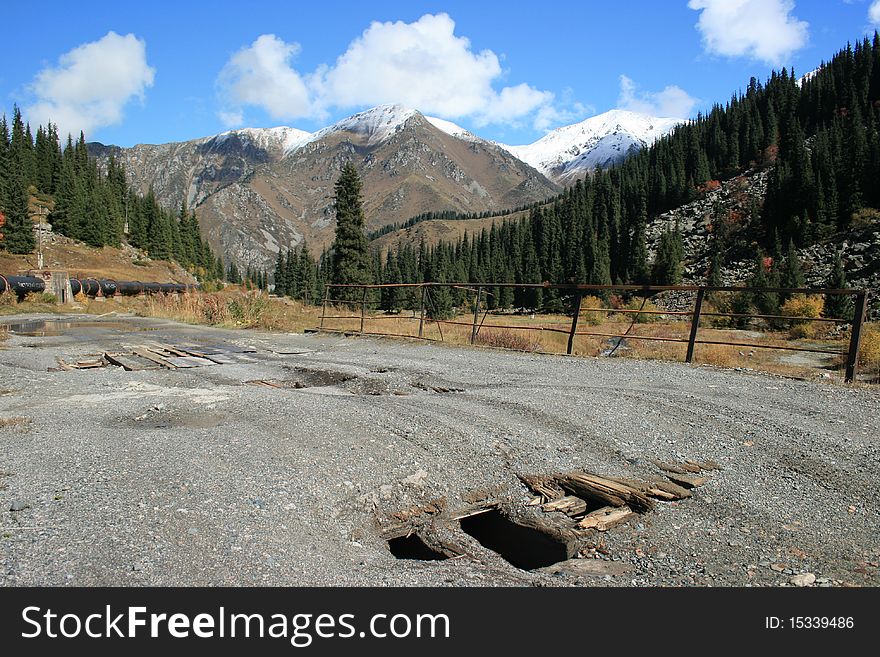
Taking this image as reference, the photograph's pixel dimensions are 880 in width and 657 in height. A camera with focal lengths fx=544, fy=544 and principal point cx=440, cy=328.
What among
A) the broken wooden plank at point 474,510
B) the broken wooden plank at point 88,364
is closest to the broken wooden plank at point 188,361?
the broken wooden plank at point 88,364

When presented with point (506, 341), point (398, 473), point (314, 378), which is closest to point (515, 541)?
point (398, 473)

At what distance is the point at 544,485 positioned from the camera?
5.13 m

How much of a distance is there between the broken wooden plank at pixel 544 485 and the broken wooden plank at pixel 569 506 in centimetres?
10

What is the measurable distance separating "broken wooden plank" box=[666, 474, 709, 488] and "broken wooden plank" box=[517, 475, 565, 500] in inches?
42.7

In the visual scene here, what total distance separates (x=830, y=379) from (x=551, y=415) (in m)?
6.68

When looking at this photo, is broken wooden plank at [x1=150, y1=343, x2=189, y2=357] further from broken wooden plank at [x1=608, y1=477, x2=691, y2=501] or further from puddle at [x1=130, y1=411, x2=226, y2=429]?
broken wooden plank at [x1=608, y1=477, x2=691, y2=501]

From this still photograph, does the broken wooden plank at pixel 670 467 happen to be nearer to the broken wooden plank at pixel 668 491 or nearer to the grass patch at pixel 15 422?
the broken wooden plank at pixel 668 491

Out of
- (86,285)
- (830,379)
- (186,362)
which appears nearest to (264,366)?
(186,362)

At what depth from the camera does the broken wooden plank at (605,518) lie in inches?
173

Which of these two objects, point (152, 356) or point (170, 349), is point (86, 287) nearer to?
point (170, 349)

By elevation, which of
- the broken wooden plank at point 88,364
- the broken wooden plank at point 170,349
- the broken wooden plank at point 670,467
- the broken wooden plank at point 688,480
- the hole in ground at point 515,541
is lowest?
the hole in ground at point 515,541

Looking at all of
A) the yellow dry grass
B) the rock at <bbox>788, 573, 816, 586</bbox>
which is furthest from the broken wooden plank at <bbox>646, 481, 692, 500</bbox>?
the yellow dry grass

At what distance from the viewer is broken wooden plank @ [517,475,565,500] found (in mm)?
4979

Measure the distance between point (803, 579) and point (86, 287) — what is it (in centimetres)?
4280
